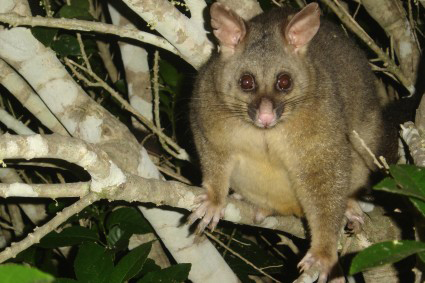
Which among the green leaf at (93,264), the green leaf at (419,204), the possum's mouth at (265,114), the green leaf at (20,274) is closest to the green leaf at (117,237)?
the green leaf at (93,264)

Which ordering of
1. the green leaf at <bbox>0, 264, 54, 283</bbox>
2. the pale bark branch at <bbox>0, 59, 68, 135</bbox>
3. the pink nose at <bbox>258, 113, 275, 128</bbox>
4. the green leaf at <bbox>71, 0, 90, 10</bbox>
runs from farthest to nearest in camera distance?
the green leaf at <bbox>71, 0, 90, 10</bbox> < the pale bark branch at <bbox>0, 59, 68, 135</bbox> < the pink nose at <bbox>258, 113, 275, 128</bbox> < the green leaf at <bbox>0, 264, 54, 283</bbox>

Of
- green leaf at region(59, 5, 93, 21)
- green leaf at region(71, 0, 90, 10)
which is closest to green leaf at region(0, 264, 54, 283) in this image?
green leaf at region(59, 5, 93, 21)

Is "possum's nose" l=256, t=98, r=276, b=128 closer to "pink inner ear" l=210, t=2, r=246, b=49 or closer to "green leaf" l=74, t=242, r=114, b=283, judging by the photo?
"pink inner ear" l=210, t=2, r=246, b=49

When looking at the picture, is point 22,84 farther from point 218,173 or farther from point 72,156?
point 72,156

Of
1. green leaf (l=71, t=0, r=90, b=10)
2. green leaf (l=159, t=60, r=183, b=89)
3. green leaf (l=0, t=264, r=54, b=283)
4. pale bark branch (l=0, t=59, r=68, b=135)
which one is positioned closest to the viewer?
green leaf (l=0, t=264, r=54, b=283)

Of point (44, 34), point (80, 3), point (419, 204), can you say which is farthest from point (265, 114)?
point (80, 3)

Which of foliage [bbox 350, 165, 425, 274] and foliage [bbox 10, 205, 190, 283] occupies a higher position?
foliage [bbox 350, 165, 425, 274]

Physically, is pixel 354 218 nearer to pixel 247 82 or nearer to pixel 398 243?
pixel 247 82

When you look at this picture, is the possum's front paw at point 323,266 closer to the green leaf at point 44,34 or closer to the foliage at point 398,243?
the foliage at point 398,243
